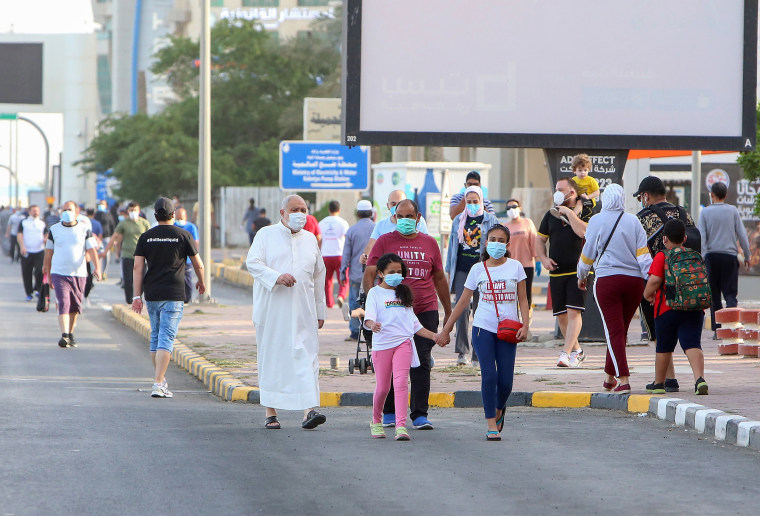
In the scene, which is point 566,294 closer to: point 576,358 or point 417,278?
point 576,358

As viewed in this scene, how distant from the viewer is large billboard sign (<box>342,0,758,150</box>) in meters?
15.0

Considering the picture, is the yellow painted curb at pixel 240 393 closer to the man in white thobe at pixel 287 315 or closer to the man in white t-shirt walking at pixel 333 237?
the man in white thobe at pixel 287 315

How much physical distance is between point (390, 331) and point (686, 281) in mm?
2790

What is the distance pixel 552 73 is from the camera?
1519cm

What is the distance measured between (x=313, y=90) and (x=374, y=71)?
127 ft

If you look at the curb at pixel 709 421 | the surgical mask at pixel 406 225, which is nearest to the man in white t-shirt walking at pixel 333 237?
the curb at pixel 709 421

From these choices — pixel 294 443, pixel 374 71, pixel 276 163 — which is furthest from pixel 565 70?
pixel 276 163

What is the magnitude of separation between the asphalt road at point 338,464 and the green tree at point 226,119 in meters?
38.3

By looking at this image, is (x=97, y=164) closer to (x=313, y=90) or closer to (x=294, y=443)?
(x=313, y=90)

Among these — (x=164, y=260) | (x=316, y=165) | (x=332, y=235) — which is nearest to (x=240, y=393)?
(x=164, y=260)

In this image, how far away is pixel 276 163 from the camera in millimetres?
52812

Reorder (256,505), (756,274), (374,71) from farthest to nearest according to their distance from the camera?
(756,274) < (374,71) < (256,505)

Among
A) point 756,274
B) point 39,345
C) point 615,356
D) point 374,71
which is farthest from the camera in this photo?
point 756,274

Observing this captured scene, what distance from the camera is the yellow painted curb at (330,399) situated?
1134cm
